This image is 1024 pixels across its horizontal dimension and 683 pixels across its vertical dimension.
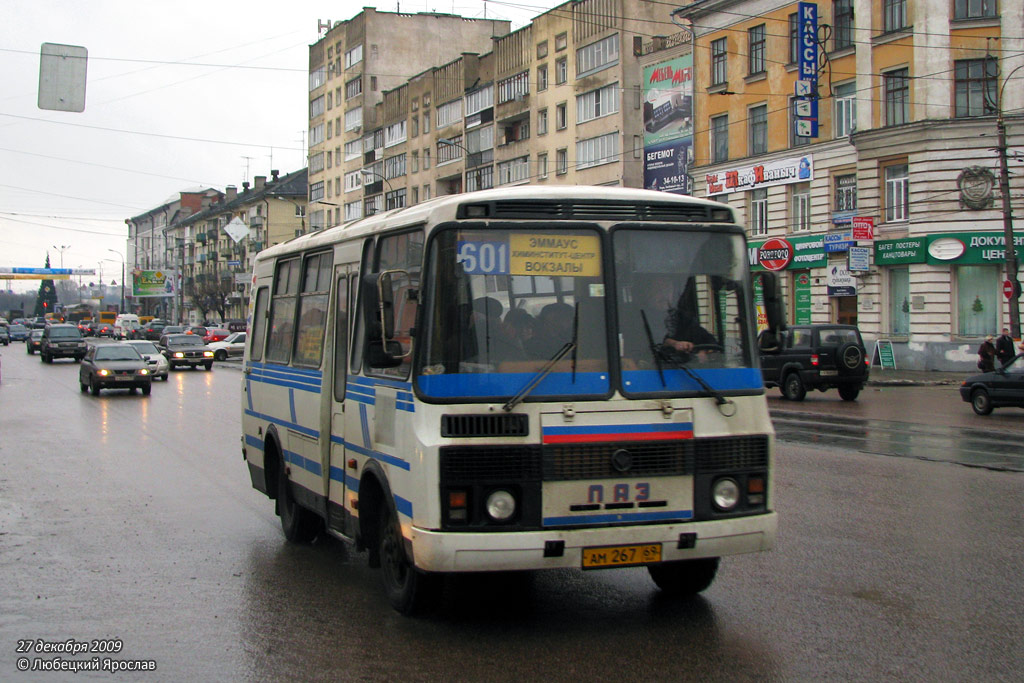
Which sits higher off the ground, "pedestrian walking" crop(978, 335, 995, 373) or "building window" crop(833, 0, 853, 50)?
"building window" crop(833, 0, 853, 50)

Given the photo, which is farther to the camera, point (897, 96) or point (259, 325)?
point (897, 96)

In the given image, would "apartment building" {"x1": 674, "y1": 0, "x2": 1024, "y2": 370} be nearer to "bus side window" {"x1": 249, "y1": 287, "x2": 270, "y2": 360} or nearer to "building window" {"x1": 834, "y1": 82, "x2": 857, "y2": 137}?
"building window" {"x1": 834, "y1": 82, "x2": 857, "y2": 137}

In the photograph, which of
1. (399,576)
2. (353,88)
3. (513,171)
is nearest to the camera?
(399,576)

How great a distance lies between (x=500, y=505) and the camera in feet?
19.9

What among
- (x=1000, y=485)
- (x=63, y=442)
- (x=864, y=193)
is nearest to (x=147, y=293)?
(x=864, y=193)

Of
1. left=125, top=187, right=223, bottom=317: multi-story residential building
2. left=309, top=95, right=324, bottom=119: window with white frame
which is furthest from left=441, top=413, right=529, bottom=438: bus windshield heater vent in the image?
left=125, top=187, right=223, bottom=317: multi-story residential building

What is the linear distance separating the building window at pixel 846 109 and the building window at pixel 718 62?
22.7 feet

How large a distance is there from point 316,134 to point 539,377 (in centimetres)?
10029

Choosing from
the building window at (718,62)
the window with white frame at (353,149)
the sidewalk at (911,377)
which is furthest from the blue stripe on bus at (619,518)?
the window with white frame at (353,149)

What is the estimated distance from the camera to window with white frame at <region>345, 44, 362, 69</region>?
91656 mm

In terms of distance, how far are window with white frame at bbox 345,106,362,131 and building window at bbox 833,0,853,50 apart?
56.7m

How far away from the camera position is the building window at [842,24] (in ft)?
134

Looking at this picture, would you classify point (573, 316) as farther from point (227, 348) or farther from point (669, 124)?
point (227, 348)

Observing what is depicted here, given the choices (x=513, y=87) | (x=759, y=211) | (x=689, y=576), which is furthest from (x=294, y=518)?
(x=513, y=87)
